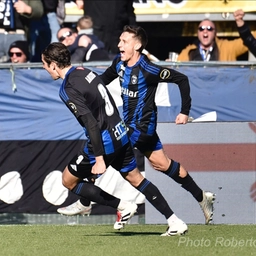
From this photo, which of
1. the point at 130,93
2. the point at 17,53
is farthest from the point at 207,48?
the point at 130,93

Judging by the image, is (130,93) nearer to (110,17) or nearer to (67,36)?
(67,36)

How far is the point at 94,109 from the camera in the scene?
7898 millimetres

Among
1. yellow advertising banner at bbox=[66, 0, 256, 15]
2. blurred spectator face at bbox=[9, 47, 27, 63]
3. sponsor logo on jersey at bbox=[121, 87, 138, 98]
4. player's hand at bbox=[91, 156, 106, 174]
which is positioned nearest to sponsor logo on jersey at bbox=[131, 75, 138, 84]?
sponsor logo on jersey at bbox=[121, 87, 138, 98]

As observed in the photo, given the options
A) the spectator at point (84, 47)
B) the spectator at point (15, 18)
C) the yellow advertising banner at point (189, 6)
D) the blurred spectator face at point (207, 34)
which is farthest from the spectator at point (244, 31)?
the spectator at point (15, 18)

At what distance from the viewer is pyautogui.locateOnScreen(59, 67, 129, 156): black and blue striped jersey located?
7637 mm

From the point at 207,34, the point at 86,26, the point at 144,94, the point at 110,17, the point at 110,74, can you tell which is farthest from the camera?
the point at 110,17

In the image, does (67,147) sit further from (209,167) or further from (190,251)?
(190,251)

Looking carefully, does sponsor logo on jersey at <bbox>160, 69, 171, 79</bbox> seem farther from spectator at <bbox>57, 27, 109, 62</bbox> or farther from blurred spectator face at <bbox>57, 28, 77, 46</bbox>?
blurred spectator face at <bbox>57, 28, 77, 46</bbox>

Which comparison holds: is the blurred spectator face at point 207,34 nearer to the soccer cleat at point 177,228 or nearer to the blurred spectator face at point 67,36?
the blurred spectator face at point 67,36

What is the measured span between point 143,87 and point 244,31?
13.1 ft

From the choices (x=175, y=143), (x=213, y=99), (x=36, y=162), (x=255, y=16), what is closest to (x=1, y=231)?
(x=36, y=162)

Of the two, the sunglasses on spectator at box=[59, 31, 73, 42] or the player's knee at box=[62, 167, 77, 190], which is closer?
the player's knee at box=[62, 167, 77, 190]

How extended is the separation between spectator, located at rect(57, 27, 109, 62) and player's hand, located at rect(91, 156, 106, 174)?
4535mm

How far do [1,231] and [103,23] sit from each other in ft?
15.8
